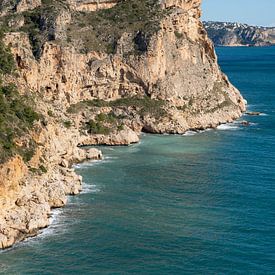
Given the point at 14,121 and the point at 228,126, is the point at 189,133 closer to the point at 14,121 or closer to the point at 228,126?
the point at 228,126

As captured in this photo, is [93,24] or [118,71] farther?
[93,24]

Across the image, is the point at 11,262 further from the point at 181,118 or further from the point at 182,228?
the point at 181,118

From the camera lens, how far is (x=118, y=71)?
338ft

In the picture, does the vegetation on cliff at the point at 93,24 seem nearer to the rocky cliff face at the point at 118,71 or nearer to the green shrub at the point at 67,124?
the rocky cliff face at the point at 118,71

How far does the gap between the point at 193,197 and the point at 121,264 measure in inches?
Result: 723

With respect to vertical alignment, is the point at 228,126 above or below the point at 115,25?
below

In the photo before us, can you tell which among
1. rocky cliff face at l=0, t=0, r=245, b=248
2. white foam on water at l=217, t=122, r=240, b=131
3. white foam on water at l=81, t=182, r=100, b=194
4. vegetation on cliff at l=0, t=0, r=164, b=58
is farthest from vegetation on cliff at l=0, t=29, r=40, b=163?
white foam on water at l=217, t=122, r=240, b=131

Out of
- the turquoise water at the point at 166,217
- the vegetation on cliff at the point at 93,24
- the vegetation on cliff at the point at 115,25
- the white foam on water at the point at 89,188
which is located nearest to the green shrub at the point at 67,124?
the turquoise water at the point at 166,217

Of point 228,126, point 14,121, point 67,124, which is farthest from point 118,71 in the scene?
→ point 14,121

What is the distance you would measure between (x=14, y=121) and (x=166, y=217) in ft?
58.1

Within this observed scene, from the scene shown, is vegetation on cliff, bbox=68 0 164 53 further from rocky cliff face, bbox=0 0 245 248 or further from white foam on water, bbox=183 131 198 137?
white foam on water, bbox=183 131 198 137

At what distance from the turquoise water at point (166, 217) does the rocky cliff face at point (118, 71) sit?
28.0 ft

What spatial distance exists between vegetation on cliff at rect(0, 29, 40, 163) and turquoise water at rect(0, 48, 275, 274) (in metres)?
7.35

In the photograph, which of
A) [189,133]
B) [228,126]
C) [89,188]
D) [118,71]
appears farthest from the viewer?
[228,126]
